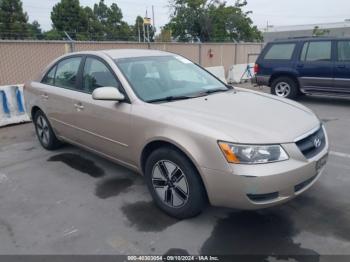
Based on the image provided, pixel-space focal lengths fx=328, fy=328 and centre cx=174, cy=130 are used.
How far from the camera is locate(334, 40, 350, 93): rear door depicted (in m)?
8.16

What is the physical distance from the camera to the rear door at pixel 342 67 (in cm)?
816

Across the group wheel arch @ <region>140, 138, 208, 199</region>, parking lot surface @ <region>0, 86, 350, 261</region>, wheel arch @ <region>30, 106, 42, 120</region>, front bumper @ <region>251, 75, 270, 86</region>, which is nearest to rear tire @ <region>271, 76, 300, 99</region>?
front bumper @ <region>251, 75, 270, 86</region>

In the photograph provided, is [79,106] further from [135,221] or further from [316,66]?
[316,66]

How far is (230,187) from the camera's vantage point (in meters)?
2.72

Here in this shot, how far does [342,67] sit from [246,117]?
640 centimetres

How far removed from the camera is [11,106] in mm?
7293

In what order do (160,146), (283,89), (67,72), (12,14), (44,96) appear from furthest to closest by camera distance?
1. (12,14)
2. (283,89)
3. (44,96)
4. (67,72)
5. (160,146)

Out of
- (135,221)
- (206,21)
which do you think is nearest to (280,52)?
(135,221)

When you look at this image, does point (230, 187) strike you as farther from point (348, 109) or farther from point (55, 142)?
point (348, 109)

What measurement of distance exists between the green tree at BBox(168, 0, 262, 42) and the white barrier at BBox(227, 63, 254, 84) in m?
22.9

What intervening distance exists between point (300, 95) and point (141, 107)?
7674 millimetres

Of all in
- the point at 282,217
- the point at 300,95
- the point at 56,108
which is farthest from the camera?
the point at 300,95

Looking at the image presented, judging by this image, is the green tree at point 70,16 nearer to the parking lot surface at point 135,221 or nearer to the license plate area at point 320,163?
the parking lot surface at point 135,221

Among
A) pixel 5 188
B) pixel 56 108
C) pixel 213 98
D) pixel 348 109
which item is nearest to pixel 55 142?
pixel 56 108
